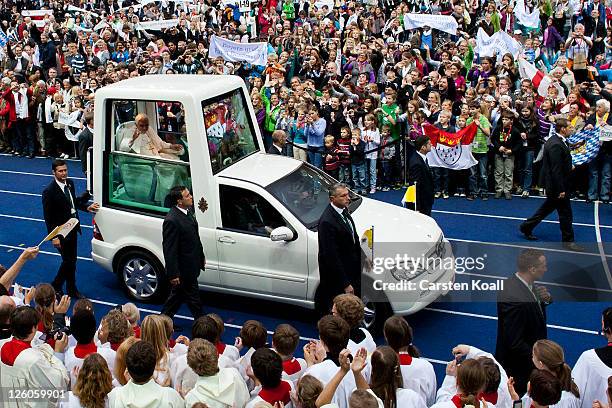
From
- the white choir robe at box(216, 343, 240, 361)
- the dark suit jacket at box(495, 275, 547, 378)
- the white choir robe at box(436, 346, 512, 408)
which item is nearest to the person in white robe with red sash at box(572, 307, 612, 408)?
the white choir robe at box(436, 346, 512, 408)

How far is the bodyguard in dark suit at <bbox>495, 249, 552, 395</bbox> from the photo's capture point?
7129mm

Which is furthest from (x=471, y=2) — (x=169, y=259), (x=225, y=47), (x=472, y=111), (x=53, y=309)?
(x=53, y=309)

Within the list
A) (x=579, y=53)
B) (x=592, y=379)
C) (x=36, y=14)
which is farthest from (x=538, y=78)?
(x=36, y=14)

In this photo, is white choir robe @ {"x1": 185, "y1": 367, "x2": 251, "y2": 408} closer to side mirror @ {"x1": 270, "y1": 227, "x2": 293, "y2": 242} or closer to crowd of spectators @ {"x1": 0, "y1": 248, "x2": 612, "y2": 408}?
crowd of spectators @ {"x1": 0, "y1": 248, "x2": 612, "y2": 408}

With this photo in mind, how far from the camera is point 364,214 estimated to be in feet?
33.5

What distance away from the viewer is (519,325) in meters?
7.13

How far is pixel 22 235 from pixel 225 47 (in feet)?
27.3

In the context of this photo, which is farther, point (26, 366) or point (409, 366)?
point (409, 366)

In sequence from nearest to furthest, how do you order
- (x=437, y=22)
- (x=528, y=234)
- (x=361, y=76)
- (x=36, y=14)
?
1. (x=528, y=234)
2. (x=361, y=76)
3. (x=437, y=22)
4. (x=36, y=14)

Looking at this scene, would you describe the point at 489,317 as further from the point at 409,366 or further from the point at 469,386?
the point at 469,386

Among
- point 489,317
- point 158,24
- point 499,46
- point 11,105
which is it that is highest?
point 158,24

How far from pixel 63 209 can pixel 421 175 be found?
15.4ft

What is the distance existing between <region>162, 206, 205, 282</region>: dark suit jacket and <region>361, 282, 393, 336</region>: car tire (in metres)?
1.94

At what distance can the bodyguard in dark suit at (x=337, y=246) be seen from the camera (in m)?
8.91
